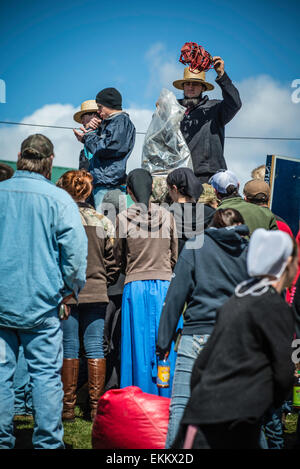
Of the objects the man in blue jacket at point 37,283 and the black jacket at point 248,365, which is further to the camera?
the man in blue jacket at point 37,283

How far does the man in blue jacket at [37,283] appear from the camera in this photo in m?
3.32

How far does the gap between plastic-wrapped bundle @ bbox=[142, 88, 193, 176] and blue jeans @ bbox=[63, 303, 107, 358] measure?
74.5 inches

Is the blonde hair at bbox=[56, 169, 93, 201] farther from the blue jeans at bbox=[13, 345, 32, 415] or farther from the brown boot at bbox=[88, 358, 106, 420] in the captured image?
the blue jeans at bbox=[13, 345, 32, 415]

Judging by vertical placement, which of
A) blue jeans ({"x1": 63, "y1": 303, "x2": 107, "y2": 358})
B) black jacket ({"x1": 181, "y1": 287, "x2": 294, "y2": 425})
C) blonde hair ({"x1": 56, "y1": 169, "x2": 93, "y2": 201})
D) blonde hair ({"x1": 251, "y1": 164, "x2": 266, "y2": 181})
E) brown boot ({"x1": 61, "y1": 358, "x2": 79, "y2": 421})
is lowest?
brown boot ({"x1": 61, "y1": 358, "x2": 79, "y2": 421})

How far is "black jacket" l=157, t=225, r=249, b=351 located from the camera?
131 inches

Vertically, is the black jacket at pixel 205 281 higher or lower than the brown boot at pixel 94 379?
higher

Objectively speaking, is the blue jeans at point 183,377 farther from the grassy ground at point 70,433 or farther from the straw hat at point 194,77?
the straw hat at point 194,77

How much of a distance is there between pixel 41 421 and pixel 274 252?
1.83 m

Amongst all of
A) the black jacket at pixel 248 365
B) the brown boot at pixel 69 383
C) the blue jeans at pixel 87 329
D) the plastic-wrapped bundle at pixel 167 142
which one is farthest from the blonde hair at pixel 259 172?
the black jacket at pixel 248 365

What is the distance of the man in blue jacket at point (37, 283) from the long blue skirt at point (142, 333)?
3.66 ft

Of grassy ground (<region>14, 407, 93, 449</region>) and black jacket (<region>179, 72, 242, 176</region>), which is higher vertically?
black jacket (<region>179, 72, 242, 176</region>)

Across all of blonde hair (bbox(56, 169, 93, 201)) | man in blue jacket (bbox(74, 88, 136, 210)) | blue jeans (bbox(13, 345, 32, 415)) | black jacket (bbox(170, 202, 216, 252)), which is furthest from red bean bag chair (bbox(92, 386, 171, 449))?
man in blue jacket (bbox(74, 88, 136, 210))

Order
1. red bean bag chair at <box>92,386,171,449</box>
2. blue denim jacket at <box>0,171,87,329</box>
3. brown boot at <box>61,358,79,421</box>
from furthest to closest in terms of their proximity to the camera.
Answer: brown boot at <box>61,358,79,421</box>, red bean bag chair at <box>92,386,171,449</box>, blue denim jacket at <box>0,171,87,329</box>
